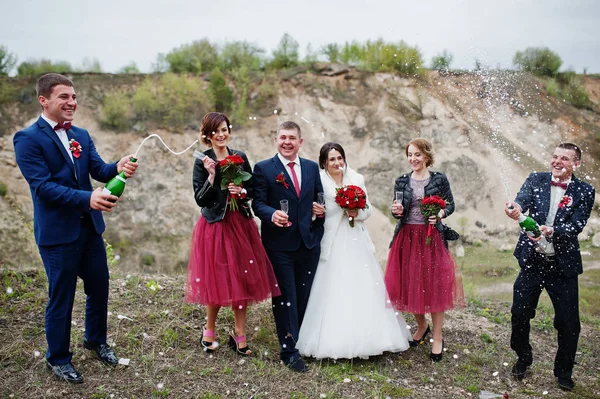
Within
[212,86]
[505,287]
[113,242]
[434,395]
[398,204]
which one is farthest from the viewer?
[212,86]

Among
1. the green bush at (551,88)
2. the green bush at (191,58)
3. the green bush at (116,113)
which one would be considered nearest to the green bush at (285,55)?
the green bush at (191,58)

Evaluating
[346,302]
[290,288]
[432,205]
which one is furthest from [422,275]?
[290,288]

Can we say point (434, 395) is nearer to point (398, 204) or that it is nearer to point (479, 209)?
point (398, 204)

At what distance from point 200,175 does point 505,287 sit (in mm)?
9015

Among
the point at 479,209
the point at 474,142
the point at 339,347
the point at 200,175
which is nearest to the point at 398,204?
the point at 339,347

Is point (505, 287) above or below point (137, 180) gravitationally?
below

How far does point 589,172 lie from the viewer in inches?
699

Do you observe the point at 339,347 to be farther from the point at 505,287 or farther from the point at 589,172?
the point at 589,172

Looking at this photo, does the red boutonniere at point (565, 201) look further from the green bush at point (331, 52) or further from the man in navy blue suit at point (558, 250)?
the green bush at point (331, 52)

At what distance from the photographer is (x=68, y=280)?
4.54m

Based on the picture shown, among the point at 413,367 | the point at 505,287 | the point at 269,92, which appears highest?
the point at 269,92

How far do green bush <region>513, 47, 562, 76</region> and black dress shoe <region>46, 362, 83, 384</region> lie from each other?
19354 mm

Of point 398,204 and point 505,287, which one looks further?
point 505,287

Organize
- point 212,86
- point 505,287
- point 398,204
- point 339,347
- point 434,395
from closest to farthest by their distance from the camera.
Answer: point 434,395 → point 339,347 → point 398,204 → point 505,287 → point 212,86
